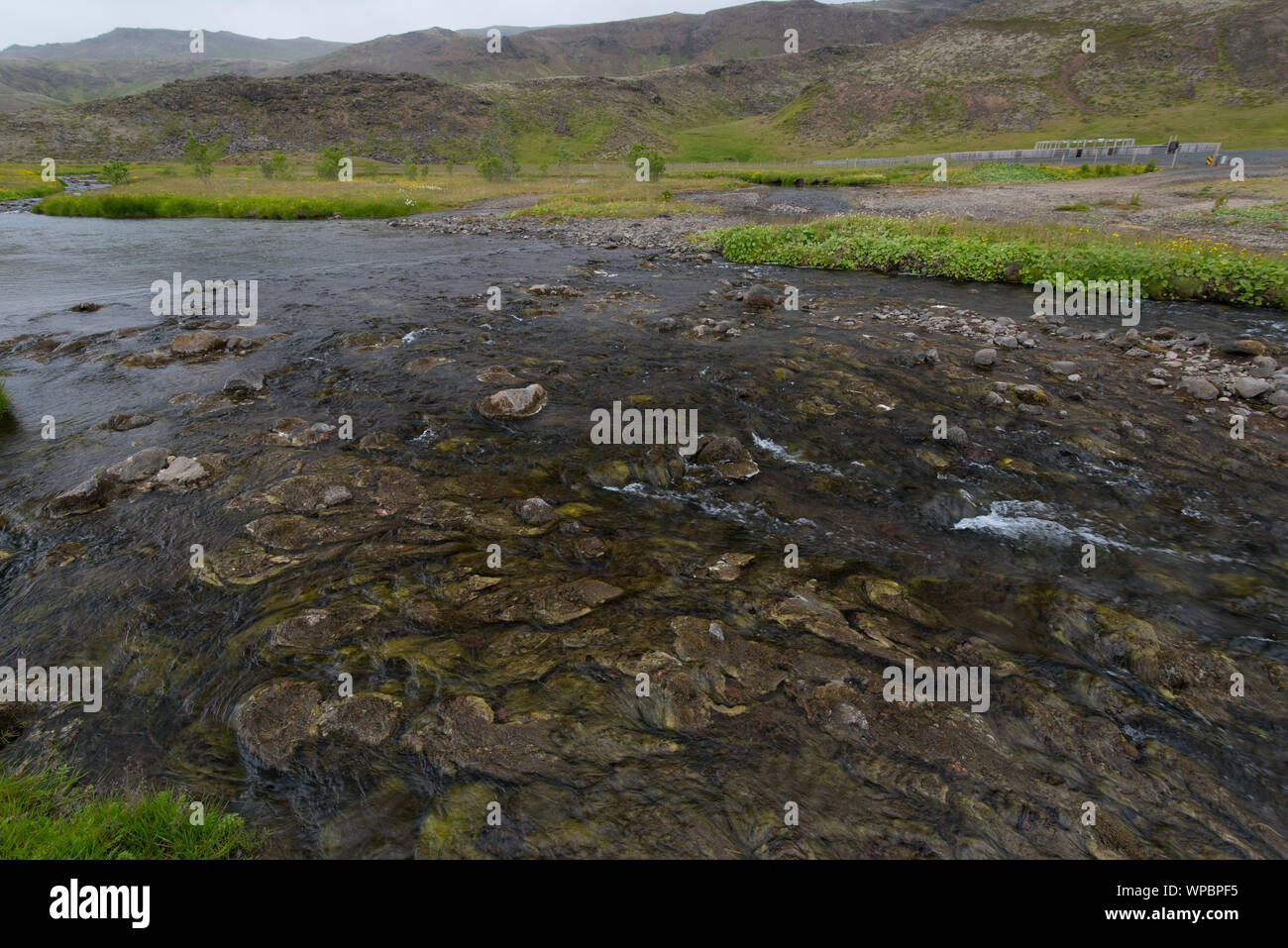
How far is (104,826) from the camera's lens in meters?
3.93

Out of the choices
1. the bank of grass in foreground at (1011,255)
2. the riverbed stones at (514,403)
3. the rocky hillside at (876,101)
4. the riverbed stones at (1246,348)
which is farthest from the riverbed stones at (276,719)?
the rocky hillside at (876,101)

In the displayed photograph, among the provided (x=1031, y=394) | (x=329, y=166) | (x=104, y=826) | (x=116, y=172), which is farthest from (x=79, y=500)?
(x=329, y=166)

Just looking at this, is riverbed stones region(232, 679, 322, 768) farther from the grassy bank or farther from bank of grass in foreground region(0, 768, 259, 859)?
the grassy bank

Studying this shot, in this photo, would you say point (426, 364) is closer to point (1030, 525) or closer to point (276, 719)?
point (276, 719)

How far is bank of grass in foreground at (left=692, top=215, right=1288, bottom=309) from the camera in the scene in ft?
61.5

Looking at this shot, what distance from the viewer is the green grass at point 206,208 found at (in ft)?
164

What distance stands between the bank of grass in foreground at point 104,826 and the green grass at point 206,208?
57.4 m

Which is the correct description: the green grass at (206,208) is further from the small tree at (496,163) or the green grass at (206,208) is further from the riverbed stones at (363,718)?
the riverbed stones at (363,718)

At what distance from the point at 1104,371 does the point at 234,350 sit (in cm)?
2195

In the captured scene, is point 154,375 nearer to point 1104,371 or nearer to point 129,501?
point 129,501

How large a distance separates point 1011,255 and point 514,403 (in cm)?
2140
